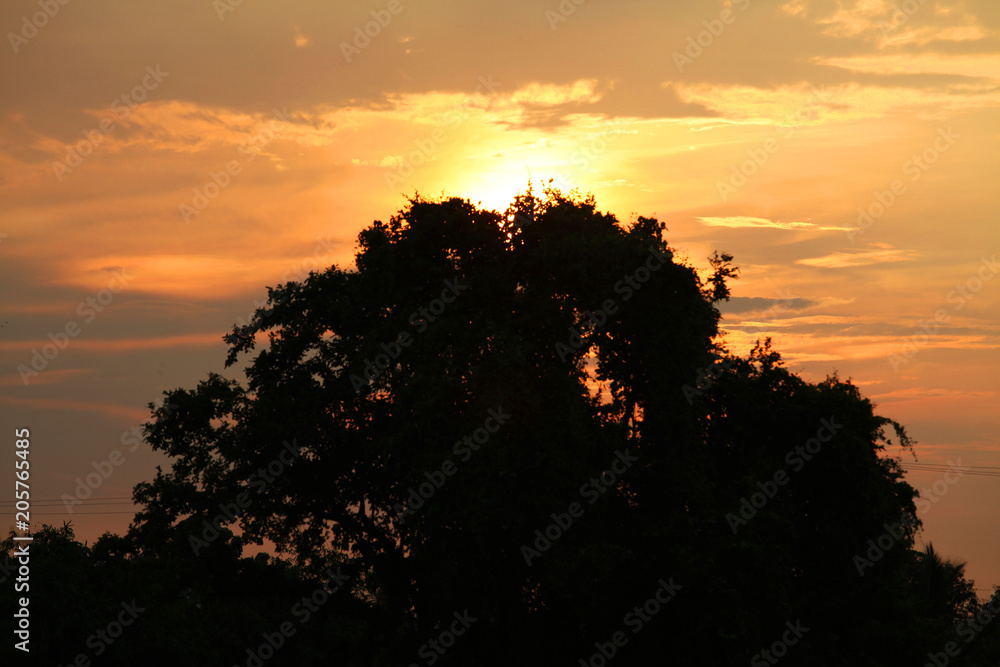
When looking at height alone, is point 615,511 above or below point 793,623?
above

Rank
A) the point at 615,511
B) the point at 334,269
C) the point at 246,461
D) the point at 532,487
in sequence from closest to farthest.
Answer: the point at 532,487 → the point at 615,511 → the point at 246,461 → the point at 334,269

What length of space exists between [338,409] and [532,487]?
6.56 m

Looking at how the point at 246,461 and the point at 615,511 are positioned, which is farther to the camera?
the point at 246,461

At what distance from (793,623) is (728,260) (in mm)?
10130

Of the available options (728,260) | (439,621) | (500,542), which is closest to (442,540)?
(500,542)

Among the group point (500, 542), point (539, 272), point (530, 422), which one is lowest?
point (500, 542)

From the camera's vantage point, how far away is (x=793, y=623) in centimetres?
2167

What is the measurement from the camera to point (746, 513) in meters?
21.2

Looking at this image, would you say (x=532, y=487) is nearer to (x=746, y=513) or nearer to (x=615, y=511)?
(x=615, y=511)

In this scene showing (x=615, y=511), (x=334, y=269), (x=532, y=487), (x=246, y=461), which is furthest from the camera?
(x=334, y=269)

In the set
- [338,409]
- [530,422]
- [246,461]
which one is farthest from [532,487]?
[246,461]

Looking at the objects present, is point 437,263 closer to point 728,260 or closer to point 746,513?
point 728,260

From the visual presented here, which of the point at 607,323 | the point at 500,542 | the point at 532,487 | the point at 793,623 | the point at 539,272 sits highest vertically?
the point at 539,272

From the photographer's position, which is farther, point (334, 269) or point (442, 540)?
point (334, 269)
